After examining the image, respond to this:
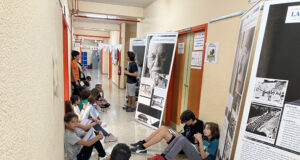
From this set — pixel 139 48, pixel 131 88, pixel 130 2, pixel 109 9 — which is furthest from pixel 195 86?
pixel 109 9

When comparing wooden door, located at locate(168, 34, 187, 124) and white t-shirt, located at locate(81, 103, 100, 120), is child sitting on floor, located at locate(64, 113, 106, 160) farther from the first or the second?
wooden door, located at locate(168, 34, 187, 124)

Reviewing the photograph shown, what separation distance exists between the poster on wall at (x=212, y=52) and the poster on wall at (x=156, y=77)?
892 millimetres

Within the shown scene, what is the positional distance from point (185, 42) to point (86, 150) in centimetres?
262

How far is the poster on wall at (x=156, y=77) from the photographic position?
3.76 m

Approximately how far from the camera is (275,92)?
46.2 inches

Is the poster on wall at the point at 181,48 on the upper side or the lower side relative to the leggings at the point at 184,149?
upper

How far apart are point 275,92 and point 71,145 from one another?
2231 mm

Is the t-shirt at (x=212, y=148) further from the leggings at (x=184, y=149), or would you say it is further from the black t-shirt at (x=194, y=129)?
the black t-shirt at (x=194, y=129)

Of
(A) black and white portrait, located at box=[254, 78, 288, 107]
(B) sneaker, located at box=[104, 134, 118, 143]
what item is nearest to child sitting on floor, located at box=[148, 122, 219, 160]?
(B) sneaker, located at box=[104, 134, 118, 143]

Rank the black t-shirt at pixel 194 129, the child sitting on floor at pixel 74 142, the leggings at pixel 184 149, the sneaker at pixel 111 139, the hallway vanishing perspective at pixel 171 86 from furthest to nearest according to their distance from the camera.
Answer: the sneaker at pixel 111 139 → the black t-shirt at pixel 194 129 → the leggings at pixel 184 149 → the child sitting on floor at pixel 74 142 → the hallway vanishing perspective at pixel 171 86

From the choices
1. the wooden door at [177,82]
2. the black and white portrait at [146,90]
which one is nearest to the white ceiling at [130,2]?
the wooden door at [177,82]

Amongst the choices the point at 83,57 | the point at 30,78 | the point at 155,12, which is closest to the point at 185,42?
the point at 155,12

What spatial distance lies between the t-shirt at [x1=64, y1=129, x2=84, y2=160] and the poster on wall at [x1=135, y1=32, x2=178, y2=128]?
73.3 inches

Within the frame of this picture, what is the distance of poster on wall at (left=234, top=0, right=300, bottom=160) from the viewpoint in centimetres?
110
